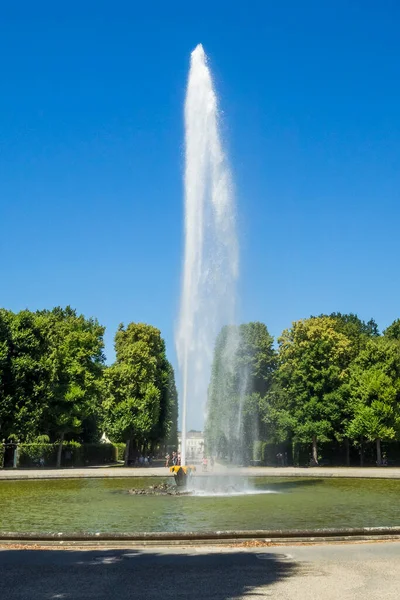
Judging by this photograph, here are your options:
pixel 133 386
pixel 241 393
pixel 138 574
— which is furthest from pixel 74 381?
pixel 138 574

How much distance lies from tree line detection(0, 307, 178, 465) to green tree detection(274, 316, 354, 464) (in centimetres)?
1546

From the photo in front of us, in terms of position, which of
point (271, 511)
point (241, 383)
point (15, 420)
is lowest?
point (271, 511)

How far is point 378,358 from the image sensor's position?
2601 inches

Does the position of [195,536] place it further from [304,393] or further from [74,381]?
[74,381]

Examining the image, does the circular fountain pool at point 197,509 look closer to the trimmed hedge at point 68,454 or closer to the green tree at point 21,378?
the green tree at point 21,378

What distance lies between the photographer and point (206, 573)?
455 inches

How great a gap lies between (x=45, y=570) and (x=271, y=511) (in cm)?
1243

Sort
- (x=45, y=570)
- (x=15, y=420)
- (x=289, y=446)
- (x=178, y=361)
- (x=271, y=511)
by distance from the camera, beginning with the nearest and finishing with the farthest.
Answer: (x=45, y=570) → (x=271, y=511) → (x=178, y=361) → (x=15, y=420) → (x=289, y=446)

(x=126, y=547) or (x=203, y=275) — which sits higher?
(x=203, y=275)

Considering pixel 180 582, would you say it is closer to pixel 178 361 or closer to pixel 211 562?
pixel 211 562

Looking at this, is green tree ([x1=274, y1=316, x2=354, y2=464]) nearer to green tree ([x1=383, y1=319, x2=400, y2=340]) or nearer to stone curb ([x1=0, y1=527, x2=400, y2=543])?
green tree ([x1=383, y1=319, x2=400, y2=340])

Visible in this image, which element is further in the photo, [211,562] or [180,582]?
[211,562]

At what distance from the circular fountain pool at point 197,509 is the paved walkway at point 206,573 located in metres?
4.28

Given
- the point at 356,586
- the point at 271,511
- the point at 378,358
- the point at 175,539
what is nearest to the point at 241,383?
the point at 378,358
